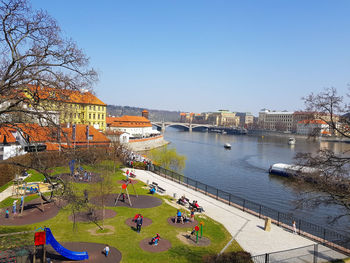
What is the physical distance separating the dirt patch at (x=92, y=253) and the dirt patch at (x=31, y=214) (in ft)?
11.9

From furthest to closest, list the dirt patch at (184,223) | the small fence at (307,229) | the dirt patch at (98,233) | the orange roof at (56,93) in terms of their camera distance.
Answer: the dirt patch at (184,223) → the small fence at (307,229) → the dirt patch at (98,233) → the orange roof at (56,93)

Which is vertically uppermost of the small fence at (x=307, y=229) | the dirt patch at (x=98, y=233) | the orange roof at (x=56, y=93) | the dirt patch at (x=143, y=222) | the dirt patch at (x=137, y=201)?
the orange roof at (x=56, y=93)

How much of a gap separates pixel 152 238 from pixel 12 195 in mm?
16708

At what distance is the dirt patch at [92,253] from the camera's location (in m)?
14.6

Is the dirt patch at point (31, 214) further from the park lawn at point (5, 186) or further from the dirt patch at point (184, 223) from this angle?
the dirt patch at point (184, 223)

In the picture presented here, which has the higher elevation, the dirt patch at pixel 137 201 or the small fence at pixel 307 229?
the dirt patch at pixel 137 201

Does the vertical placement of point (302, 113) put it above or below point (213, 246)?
above

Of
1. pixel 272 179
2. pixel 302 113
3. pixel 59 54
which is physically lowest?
pixel 272 179

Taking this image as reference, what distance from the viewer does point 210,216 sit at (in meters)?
23.4

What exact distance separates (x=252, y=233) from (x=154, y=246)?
7665 millimetres

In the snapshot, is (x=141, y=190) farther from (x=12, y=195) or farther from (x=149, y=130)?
(x=149, y=130)

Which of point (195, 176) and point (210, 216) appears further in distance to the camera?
point (195, 176)

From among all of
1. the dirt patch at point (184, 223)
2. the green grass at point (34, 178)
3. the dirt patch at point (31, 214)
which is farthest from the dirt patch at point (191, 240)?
the green grass at point (34, 178)

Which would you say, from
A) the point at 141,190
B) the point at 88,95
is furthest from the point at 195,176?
the point at 88,95
